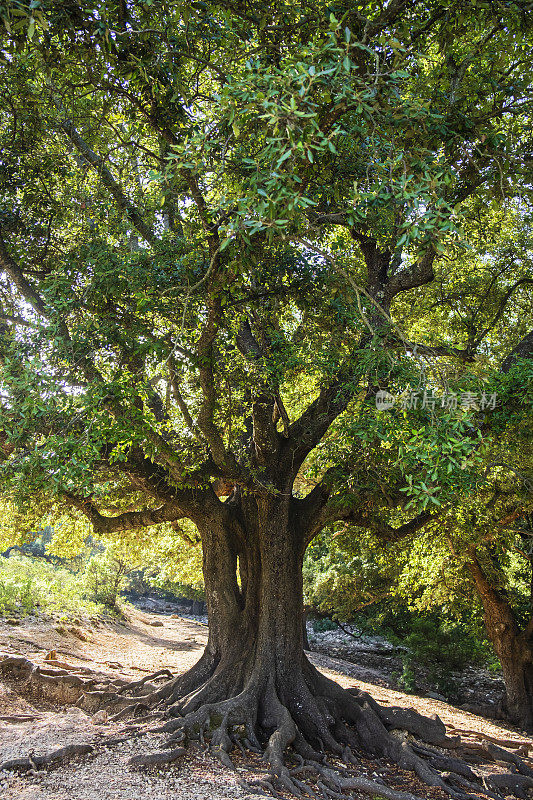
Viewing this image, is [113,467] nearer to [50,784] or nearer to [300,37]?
[50,784]

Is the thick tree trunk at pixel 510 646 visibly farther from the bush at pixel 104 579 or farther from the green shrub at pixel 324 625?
the green shrub at pixel 324 625

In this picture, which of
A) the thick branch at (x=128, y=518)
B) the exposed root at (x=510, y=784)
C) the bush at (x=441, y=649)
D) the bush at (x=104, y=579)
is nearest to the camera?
the exposed root at (x=510, y=784)

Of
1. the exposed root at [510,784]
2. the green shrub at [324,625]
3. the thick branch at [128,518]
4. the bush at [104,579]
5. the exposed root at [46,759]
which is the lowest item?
the green shrub at [324,625]

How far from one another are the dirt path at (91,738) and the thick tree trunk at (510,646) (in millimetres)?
727

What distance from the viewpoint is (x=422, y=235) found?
4.04m

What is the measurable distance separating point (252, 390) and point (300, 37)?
3919 mm

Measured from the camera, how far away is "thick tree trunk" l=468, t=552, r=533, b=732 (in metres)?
11.4

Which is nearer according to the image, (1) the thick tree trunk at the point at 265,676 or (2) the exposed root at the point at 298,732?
(2) the exposed root at the point at 298,732

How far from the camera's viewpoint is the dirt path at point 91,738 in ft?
15.5

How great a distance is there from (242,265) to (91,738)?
217 inches

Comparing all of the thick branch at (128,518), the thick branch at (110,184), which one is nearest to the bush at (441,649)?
the thick branch at (128,518)

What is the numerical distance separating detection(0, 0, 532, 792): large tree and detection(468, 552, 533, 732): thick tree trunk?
4754mm

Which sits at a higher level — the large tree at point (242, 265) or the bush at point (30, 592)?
the large tree at point (242, 265)

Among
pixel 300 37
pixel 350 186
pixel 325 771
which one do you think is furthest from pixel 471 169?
pixel 325 771
